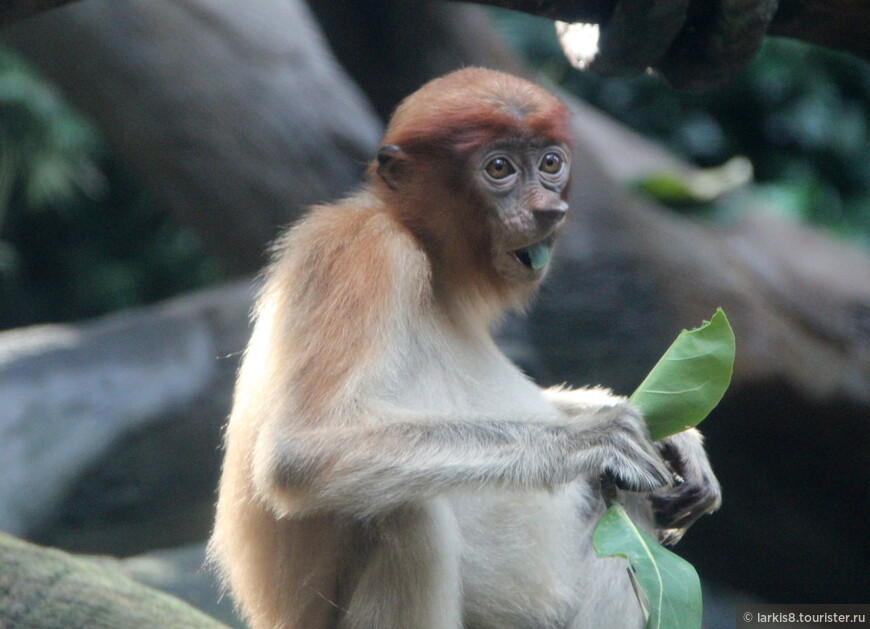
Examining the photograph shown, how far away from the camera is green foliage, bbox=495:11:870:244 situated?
11445mm

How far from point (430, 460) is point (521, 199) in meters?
1.12

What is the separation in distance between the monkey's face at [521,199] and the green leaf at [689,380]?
2.21 feet

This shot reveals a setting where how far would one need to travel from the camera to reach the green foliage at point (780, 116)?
11.4 meters

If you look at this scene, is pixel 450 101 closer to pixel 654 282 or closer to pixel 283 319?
pixel 283 319

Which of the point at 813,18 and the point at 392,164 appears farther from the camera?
the point at 813,18

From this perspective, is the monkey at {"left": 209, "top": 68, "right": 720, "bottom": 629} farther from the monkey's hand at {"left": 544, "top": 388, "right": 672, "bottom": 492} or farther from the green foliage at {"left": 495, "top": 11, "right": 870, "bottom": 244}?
the green foliage at {"left": 495, "top": 11, "right": 870, "bottom": 244}

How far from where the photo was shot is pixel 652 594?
307cm

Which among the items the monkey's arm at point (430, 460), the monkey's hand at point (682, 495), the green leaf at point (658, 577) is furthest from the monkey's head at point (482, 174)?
the green leaf at point (658, 577)

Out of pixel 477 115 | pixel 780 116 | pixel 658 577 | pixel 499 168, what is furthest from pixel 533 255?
pixel 780 116

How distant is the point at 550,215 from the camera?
3668 millimetres

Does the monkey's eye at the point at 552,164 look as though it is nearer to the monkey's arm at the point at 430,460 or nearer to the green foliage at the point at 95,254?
the monkey's arm at the point at 430,460

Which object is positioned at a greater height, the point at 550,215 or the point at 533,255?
the point at 550,215

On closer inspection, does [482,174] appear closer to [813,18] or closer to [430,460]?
[430,460]

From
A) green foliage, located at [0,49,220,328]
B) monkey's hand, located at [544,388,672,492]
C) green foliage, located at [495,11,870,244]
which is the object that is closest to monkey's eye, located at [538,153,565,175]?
monkey's hand, located at [544,388,672,492]
